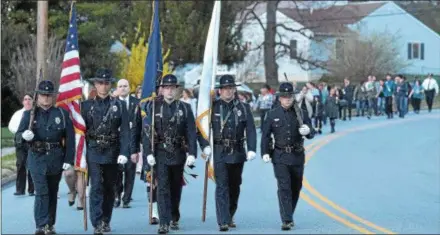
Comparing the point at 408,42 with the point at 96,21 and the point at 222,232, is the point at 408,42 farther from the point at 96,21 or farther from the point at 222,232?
the point at 222,232

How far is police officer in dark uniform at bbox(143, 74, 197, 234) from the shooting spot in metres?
12.0

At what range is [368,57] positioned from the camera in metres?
55.8

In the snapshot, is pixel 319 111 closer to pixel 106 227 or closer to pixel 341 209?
pixel 341 209

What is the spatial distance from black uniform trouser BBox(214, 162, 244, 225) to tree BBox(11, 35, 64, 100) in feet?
72.9

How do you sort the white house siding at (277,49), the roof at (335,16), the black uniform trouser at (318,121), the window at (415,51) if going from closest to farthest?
the black uniform trouser at (318,121), the window at (415,51), the roof at (335,16), the white house siding at (277,49)

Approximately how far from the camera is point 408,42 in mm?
58906

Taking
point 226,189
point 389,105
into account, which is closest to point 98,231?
point 226,189

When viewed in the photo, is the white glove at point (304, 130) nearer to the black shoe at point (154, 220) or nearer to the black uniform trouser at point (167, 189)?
the black uniform trouser at point (167, 189)

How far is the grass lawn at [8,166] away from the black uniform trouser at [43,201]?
8643 mm

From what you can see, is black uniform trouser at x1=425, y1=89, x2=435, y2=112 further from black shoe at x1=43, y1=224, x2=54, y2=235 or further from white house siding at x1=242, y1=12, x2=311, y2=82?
black shoe at x1=43, y1=224, x2=54, y2=235

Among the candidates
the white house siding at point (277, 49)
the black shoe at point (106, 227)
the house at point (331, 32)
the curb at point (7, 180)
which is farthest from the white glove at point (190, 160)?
the white house siding at point (277, 49)

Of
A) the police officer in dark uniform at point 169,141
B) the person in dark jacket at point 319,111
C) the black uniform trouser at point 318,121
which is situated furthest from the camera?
the black uniform trouser at point 318,121

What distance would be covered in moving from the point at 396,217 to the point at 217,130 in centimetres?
283

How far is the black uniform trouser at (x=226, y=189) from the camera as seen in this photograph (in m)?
12.2
